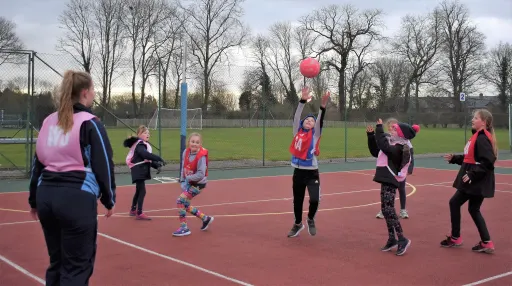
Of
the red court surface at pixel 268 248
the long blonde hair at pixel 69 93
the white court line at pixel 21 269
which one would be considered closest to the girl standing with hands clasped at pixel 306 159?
the red court surface at pixel 268 248

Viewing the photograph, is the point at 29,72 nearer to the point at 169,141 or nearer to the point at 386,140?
the point at 386,140

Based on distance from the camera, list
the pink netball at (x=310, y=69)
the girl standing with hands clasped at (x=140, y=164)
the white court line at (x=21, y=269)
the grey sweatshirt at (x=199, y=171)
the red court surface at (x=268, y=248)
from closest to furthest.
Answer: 1. the white court line at (x=21, y=269)
2. the red court surface at (x=268, y=248)
3. the grey sweatshirt at (x=199, y=171)
4. the pink netball at (x=310, y=69)
5. the girl standing with hands clasped at (x=140, y=164)

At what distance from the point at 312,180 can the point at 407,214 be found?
2.81 metres

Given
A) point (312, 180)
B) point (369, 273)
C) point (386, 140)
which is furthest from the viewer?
point (312, 180)

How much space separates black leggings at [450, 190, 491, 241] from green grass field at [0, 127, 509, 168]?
15057mm

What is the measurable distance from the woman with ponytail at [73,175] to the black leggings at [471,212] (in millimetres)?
4988

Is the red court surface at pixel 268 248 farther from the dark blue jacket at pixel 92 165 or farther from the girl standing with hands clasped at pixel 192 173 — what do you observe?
the dark blue jacket at pixel 92 165

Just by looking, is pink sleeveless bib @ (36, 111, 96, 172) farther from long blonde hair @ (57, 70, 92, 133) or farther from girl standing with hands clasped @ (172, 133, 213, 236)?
girl standing with hands clasped @ (172, 133, 213, 236)

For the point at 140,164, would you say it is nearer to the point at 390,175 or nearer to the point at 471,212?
the point at 390,175

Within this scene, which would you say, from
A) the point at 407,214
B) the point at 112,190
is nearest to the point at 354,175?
the point at 407,214

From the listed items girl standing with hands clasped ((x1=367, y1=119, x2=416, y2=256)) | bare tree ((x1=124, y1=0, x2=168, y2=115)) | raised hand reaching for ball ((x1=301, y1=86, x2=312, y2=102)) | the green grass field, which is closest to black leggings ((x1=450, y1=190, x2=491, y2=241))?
girl standing with hands clasped ((x1=367, y1=119, x2=416, y2=256))

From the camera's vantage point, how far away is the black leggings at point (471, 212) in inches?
255

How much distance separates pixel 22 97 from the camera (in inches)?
648

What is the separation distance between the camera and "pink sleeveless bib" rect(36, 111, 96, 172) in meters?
3.37
